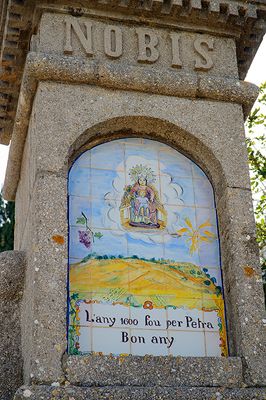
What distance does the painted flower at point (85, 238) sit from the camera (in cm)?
629

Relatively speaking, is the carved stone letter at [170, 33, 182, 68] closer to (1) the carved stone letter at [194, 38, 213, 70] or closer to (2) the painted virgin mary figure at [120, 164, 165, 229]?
(1) the carved stone letter at [194, 38, 213, 70]

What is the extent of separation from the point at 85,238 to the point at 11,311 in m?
0.96

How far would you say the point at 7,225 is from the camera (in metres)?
15.8

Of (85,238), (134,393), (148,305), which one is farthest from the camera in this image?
(85,238)

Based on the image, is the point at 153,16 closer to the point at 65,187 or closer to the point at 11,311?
the point at 65,187

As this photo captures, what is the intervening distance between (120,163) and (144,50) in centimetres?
125

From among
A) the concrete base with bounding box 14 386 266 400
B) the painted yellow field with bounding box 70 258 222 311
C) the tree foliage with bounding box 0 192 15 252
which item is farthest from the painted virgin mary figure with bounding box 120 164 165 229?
the tree foliage with bounding box 0 192 15 252

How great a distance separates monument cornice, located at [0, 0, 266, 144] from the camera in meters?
7.16

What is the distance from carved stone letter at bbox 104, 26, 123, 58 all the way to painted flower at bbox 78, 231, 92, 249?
1.89 meters

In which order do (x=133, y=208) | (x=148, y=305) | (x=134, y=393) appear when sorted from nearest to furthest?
(x=134, y=393) < (x=148, y=305) < (x=133, y=208)

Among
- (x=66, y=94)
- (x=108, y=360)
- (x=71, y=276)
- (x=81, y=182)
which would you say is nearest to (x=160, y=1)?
(x=66, y=94)

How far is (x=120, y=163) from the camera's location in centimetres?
680

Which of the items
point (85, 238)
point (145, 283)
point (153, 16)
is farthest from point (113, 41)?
point (145, 283)

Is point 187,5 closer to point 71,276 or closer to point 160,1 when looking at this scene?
point 160,1
